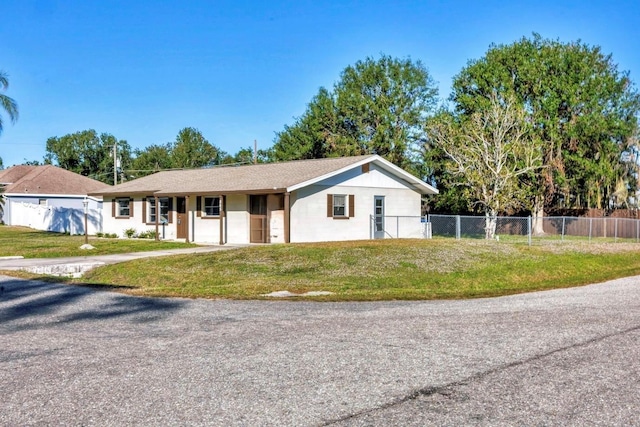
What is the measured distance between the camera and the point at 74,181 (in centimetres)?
5381

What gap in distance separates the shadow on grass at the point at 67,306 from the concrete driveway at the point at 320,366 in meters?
0.08

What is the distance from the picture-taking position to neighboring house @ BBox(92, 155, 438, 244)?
26688 millimetres

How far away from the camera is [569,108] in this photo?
3969 cm

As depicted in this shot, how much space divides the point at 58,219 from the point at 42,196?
34.8 feet

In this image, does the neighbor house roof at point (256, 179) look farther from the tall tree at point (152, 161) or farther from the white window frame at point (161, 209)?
the tall tree at point (152, 161)

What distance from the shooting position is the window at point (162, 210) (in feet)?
104

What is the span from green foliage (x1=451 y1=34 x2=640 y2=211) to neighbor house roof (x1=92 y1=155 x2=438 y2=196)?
12139 mm

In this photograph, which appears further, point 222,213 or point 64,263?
point 222,213

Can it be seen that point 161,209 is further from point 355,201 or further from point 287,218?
point 355,201

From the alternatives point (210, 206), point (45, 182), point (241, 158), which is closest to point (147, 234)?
point (210, 206)

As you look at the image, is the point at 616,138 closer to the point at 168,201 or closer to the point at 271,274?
the point at 168,201

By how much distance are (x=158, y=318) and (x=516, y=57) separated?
1434 inches

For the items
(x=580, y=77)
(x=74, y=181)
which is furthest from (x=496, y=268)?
(x=74, y=181)

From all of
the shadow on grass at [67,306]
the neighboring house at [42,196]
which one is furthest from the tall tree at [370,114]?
the shadow on grass at [67,306]
